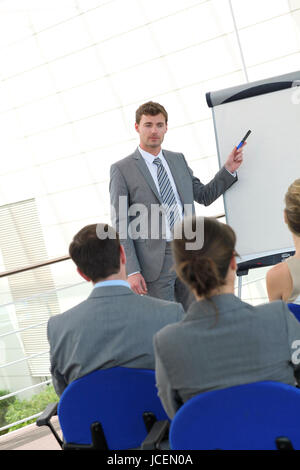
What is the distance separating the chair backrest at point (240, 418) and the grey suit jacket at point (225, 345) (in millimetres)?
84

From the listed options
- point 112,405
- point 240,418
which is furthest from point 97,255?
point 240,418

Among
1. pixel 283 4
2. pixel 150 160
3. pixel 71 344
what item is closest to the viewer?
pixel 71 344

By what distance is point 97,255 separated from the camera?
1605mm

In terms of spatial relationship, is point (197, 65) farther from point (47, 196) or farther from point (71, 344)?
point (71, 344)

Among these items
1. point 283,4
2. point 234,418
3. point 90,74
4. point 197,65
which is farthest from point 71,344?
point 90,74

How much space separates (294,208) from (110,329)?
745 millimetres

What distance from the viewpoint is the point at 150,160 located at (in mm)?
2793

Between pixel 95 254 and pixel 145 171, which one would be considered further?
pixel 145 171

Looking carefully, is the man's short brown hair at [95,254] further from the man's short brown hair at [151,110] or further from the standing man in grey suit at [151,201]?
the man's short brown hair at [151,110]

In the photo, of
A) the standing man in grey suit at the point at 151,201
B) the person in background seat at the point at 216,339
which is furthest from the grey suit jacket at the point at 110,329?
the standing man in grey suit at the point at 151,201

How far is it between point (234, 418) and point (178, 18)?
39.2ft

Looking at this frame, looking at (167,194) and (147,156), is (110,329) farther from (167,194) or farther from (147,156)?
(147,156)

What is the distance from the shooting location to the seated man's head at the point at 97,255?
1.60 meters

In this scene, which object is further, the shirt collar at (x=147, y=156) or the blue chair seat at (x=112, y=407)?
the shirt collar at (x=147, y=156)
